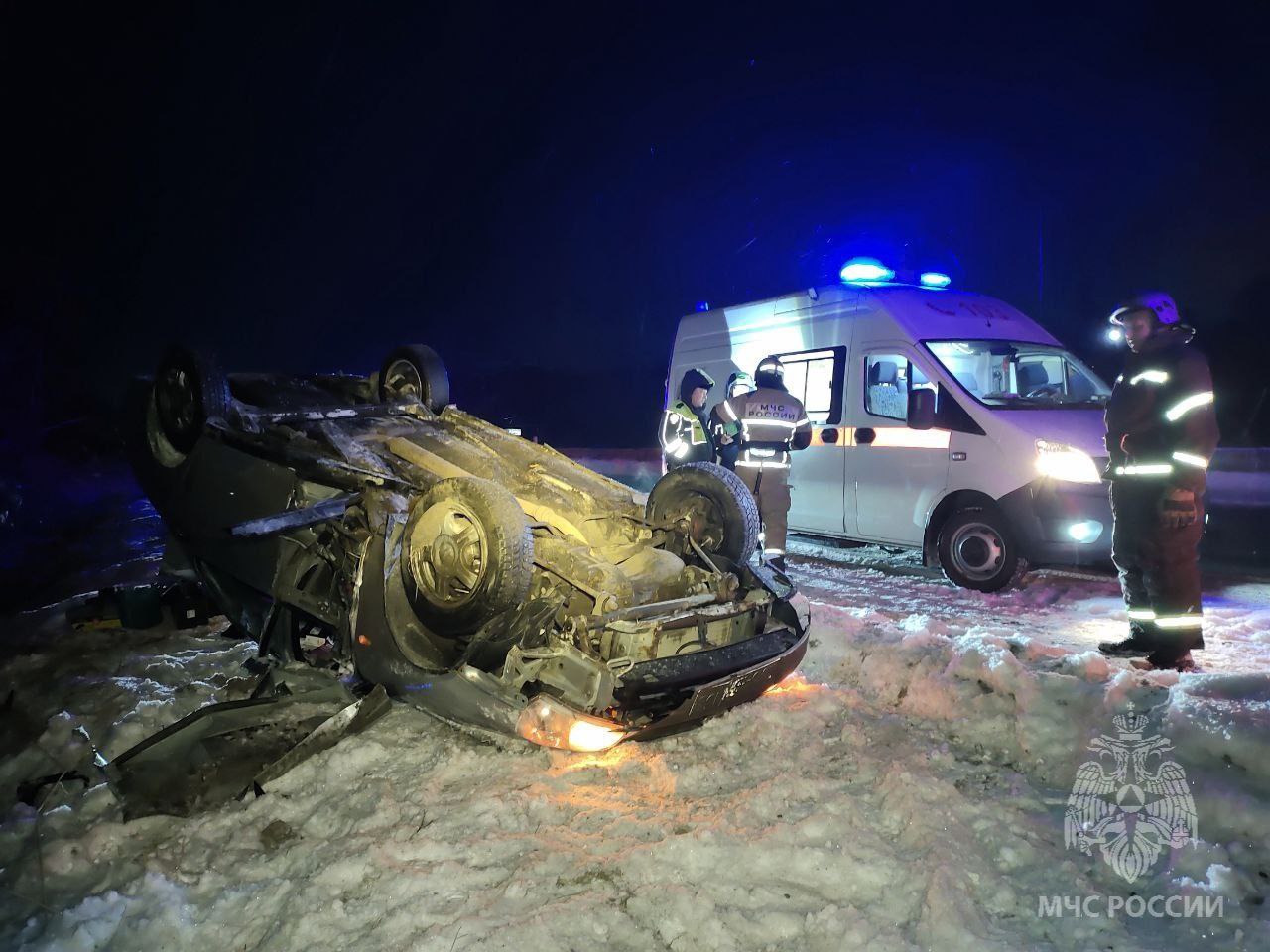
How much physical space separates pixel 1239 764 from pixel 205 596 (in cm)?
577

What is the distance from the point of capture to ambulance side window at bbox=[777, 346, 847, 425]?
7.11 m

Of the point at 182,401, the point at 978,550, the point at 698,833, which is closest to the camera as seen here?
the point at 698,833

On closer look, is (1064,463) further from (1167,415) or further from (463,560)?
(463,560)

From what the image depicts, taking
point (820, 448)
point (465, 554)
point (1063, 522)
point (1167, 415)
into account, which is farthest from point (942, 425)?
point (465, 554)

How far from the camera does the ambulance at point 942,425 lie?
224 inches

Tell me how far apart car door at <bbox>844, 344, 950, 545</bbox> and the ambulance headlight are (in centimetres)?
75

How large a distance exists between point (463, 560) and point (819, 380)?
16.5 feet

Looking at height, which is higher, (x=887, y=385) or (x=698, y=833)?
(x=887, y=385)

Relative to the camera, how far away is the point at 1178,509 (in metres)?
4.24

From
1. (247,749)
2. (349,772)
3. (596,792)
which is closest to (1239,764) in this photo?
(596,792)

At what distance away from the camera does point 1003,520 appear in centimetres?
595

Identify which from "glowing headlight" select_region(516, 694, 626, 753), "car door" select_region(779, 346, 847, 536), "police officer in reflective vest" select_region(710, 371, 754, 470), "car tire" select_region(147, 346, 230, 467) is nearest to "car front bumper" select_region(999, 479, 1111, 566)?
"car door" select_region(779, 346, 847, 536)

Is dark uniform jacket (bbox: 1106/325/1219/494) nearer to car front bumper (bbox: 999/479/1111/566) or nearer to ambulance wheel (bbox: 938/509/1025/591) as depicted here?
car front bumper (bbox: 999/479/1111/566)

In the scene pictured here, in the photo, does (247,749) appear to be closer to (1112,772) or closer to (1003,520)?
(1112,772)
